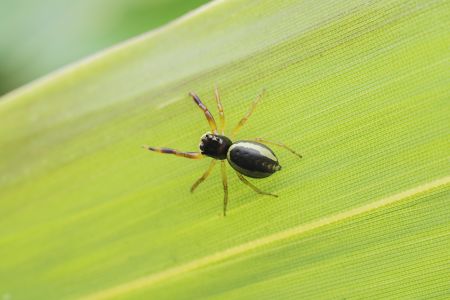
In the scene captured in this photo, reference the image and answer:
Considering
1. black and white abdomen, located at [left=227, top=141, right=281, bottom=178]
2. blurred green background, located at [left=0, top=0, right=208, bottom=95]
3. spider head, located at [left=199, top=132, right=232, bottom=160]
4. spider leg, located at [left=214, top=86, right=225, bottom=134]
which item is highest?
blurred green background, located at [left=0, top=0, right=208, bottom=95]

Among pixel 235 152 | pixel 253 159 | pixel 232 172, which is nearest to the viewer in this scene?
pixel 253 159

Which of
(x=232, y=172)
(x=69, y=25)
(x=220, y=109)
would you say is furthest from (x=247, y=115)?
(x=69, y=25)

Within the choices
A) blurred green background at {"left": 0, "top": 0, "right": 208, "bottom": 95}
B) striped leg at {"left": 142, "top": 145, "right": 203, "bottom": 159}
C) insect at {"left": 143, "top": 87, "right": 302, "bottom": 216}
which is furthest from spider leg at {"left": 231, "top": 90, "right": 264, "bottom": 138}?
blurred green background at {"left": 0, "top": 0, "right": 208, "bottom": 95}

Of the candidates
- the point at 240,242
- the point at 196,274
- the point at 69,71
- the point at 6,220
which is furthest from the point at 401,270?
the point at 6,220

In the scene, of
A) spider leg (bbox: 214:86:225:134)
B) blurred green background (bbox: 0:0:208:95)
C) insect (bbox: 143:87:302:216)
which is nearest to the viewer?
insect (bbox: 143:87:302:216)

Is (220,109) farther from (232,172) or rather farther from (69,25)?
(69,25)

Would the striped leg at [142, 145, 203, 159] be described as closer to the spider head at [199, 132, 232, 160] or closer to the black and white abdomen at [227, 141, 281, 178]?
the spider head at [199, 132, 232, 160]

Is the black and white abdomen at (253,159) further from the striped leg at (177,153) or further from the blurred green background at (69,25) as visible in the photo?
the blurred green background at (69,25)
